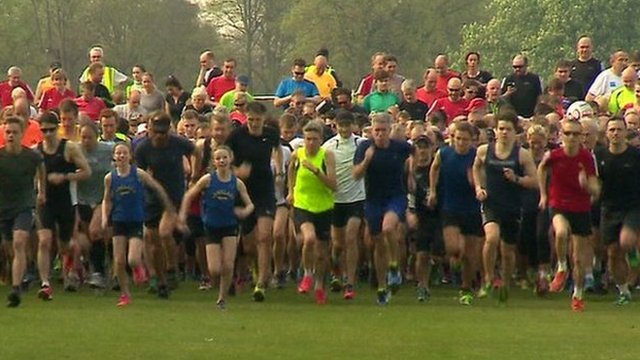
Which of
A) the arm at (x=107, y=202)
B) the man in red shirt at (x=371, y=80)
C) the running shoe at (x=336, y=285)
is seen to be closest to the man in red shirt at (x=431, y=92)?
the man in red shirt at (x=371, y=80)

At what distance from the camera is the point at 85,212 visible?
2261 centimetres

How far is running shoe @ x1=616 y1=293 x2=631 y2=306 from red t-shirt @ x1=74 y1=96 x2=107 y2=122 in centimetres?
843

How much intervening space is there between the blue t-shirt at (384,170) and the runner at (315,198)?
43cm

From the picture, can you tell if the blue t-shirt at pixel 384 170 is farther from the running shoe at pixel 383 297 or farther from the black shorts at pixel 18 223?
the black shorts at pixel 18 223

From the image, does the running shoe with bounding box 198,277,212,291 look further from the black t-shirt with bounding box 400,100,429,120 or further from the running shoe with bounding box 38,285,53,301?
the black t-shirt with bounding box 400,100,429,120

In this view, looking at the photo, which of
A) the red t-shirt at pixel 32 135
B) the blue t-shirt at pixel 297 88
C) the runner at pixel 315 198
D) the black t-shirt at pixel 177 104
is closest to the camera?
the runner at pixel 315 198

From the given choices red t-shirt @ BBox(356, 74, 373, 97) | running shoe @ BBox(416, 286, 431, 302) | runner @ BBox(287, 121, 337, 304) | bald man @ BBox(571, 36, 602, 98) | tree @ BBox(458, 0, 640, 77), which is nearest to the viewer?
runner @ BBox(287, 121, 337, 304)

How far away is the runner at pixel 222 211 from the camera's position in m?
20.5

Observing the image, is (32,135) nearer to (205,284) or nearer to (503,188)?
(205,284)

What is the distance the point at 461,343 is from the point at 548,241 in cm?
638

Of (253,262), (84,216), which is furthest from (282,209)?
(84,216)

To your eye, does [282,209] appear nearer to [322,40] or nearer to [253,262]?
[253,262]

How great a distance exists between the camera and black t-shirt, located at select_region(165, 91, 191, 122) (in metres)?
27.6

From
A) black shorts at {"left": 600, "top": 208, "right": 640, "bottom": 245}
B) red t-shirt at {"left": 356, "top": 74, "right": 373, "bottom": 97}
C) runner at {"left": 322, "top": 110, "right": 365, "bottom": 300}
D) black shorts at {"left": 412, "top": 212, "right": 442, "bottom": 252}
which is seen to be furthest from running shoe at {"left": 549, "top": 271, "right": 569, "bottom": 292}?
red t-shirt at {"left": 356, "top": 74, "right": 373, "bottom": 97}
